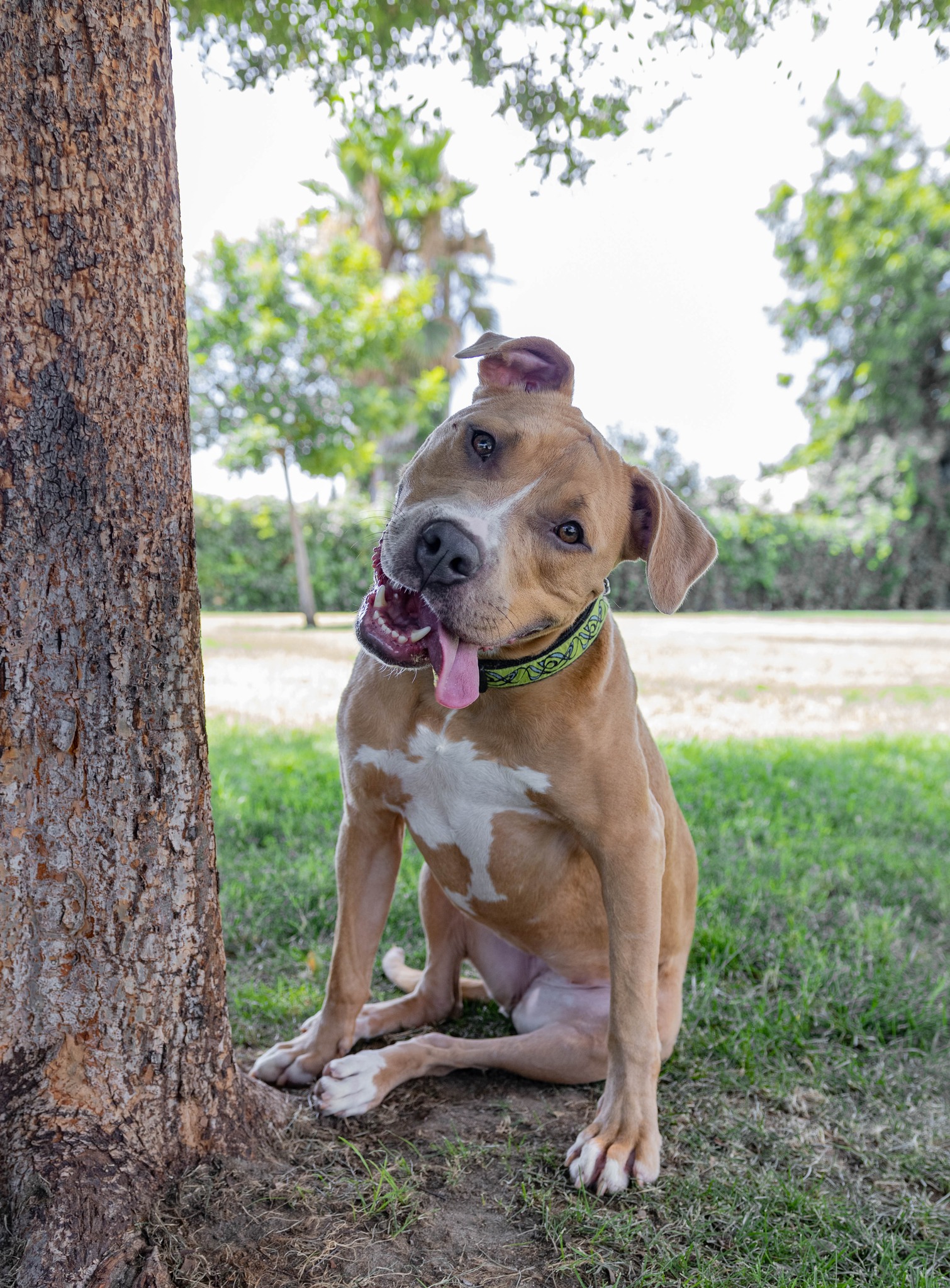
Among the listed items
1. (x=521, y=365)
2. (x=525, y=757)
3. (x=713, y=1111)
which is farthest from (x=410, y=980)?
(x=521, y=365)

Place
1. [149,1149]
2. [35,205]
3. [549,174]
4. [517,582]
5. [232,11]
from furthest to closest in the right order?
[549,174] → [232,11] → [517,582] → [149,1149] → [35,205]

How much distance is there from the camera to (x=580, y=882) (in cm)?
246

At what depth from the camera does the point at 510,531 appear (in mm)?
2100

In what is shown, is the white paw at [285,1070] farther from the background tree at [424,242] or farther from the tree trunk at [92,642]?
the background tree at [424,242]

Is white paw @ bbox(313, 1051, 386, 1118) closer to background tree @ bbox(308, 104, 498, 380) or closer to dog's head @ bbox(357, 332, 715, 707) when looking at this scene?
dog's head @ bbox(357, 332, 715, 707)

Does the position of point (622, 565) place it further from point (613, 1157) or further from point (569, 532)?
point (613, 1157)

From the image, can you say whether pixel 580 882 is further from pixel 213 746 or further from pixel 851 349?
pixel 851 349

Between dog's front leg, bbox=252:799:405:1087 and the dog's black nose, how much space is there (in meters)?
0.76

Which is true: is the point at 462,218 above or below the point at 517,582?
above

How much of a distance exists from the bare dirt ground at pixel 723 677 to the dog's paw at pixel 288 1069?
12.1 ft

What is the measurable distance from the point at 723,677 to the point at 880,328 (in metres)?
9.12

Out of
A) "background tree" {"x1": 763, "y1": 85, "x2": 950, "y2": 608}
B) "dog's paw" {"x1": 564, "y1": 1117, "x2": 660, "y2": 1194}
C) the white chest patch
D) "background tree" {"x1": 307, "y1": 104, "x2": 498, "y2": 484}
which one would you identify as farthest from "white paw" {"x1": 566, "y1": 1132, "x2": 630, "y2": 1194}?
"background tree" {"x1": 307, "y1": 104, "x2": 498, "y2": 484}

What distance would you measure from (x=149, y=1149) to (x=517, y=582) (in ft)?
4.75

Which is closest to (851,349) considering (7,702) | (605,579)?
(605,579)
